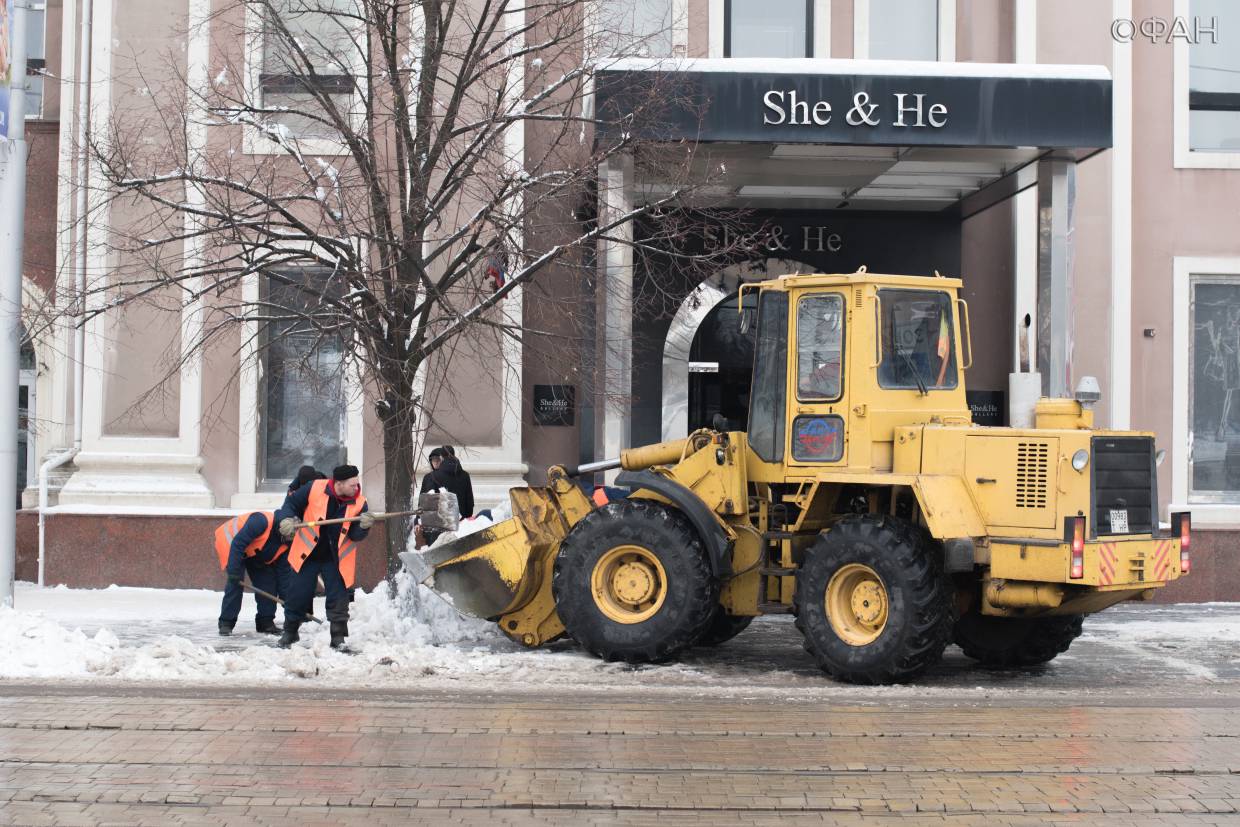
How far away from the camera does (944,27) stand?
17.3 meters

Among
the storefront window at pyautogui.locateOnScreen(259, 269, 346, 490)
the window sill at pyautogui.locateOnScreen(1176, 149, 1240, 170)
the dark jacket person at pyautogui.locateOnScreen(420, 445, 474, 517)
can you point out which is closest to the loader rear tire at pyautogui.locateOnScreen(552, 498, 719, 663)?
the dark jacket person at pyautogui.locateOnScreen(420, 445, 474, 517)

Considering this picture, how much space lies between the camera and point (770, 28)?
1756 cm

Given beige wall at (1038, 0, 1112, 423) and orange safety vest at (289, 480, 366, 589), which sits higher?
beige wall at (1038, 0, 1112, 423)

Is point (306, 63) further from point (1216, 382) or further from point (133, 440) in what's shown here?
point (1216, 382)

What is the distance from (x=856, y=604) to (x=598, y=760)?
3.35m

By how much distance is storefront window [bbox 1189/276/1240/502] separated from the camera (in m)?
17.0

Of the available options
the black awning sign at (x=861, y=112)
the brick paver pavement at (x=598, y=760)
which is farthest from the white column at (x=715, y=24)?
the brick paver pavement at (x=598, y=760)

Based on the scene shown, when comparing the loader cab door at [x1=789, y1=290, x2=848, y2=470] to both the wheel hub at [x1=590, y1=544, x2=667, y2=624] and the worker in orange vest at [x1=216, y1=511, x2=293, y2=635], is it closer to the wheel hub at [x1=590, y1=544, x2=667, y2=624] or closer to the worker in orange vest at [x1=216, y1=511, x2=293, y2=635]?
the wheel hub at [x1=590, y1=544, x2=667, y2=624]

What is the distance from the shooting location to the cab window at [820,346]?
1088 cm

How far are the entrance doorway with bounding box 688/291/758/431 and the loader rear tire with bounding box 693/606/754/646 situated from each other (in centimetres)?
598

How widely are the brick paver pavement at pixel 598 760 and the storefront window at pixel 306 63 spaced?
558 centimetres

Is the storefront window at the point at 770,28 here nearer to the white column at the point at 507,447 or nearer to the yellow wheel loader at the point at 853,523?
the white column at the point at 507,447

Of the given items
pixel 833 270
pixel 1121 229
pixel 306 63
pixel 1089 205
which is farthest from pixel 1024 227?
pixel 306 63

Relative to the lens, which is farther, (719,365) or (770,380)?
(719,365)
